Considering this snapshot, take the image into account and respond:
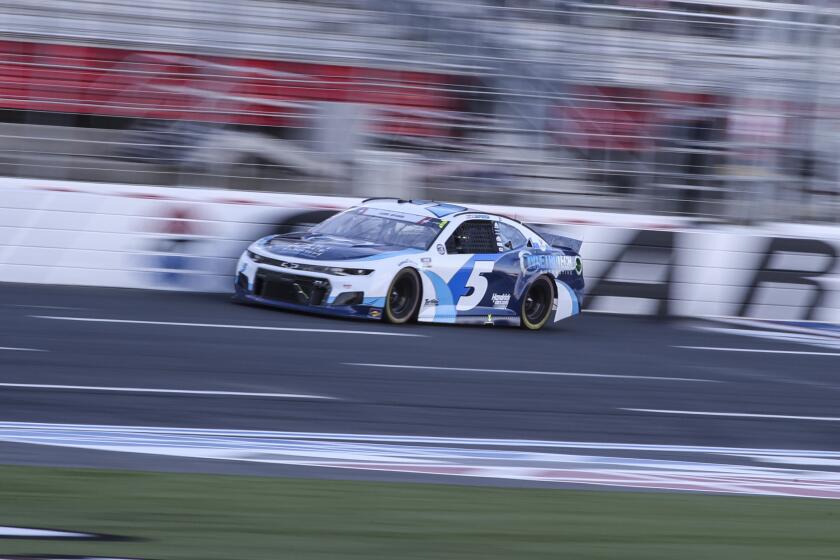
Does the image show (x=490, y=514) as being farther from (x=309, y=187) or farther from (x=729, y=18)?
(x=729, y=18)

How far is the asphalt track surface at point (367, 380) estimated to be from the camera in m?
7.65

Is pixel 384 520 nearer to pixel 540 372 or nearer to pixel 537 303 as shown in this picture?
pixel 540 372

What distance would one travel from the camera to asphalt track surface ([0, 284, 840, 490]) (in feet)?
25.1

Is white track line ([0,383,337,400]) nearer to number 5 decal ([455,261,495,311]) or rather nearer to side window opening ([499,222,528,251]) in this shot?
number 5 decal ([455,261,495,311])

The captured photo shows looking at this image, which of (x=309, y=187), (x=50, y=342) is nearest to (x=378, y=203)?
(x=309, y=187)

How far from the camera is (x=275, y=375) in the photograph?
9133mm

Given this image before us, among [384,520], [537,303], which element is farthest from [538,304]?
[384,520]

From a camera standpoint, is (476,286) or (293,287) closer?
(293,287)

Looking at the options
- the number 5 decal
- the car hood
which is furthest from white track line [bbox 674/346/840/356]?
the car hood

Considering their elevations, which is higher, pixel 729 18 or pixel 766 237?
pixel 729 18

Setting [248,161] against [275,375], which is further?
[248,161]

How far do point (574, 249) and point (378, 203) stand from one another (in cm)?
216

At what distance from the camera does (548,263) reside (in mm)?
13367

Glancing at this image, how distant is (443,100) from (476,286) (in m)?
3.57
